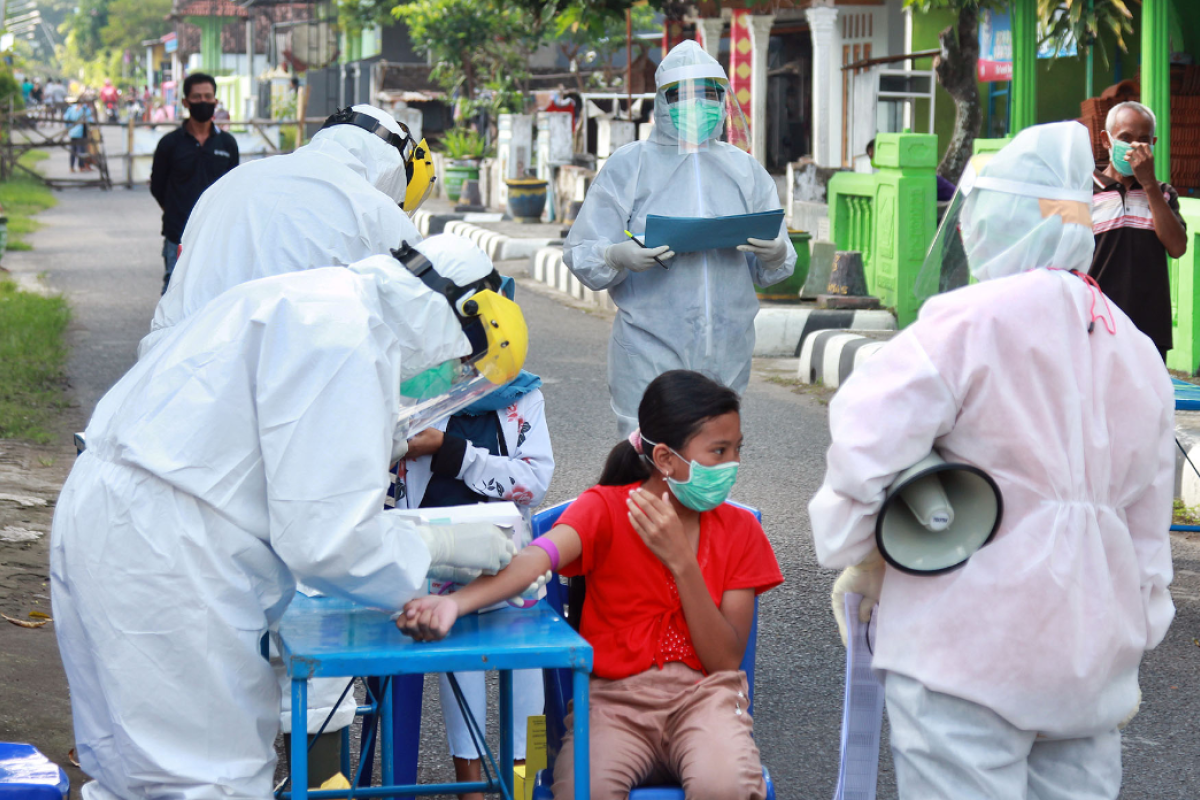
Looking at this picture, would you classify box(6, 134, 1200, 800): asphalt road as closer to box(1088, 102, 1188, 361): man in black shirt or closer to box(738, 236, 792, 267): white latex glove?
box(1088, 102, 1188, 361): man in black shirt

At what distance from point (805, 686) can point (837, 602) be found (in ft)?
5.60

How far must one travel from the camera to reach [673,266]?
461 centimetres

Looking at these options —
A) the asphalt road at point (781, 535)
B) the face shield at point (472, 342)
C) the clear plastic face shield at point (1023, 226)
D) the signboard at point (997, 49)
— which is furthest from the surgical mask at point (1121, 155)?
the signboard at point (997, 49)

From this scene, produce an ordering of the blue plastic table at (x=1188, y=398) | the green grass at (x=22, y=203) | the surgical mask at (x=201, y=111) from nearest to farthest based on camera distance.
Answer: the blue plastic table at (x=1188, y=398) → the surgical mask at (x=201, y=111) → the green grass at (x=22, y=203)

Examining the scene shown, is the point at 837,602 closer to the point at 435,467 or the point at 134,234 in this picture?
the point at 435,467

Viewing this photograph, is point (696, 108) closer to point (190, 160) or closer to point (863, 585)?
point (863, 585)

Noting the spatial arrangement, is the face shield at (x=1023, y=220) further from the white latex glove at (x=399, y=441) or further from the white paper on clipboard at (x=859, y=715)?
the white latex glove at (x=399, y=441)

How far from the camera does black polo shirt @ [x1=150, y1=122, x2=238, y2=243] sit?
9406 millimetres

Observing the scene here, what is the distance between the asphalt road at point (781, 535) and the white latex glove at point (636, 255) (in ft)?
4.40

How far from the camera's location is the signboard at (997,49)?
1255 cm

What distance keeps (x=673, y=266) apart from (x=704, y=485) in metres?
1.74

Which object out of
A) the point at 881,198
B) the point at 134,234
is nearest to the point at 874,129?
the point at 881,198

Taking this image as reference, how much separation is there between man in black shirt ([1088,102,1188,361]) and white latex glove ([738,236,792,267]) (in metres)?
2.12

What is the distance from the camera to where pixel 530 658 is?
8.08 ft
